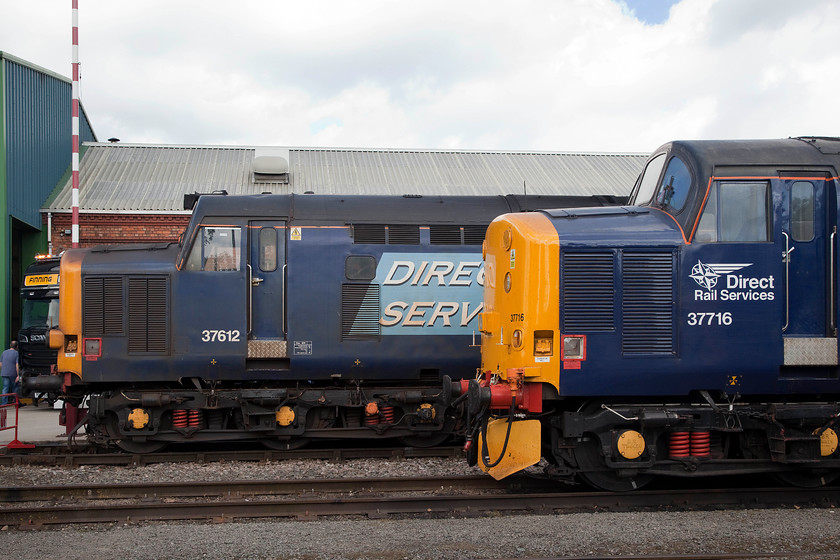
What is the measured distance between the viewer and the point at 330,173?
74.4 ft

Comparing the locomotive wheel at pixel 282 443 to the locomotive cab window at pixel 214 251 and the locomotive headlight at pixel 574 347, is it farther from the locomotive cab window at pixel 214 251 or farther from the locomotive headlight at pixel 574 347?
the locomotive headlight at pixel 574 347

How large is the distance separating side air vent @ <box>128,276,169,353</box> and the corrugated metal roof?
984cm

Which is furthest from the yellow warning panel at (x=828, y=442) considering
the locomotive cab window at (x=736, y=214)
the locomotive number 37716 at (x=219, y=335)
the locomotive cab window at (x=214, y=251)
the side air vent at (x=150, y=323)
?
the side air vent at (x=150, y=323)

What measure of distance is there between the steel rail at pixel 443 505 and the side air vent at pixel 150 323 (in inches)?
114

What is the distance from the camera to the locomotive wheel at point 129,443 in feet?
32.5

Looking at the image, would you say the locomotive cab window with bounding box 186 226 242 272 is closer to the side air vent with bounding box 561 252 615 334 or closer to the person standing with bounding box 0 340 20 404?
the side air vent with bounding box 561 252 615 334

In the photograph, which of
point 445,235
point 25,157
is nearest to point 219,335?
point 445,235

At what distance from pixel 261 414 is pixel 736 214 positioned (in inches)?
256

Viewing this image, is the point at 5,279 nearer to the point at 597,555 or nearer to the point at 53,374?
the point at 53,374

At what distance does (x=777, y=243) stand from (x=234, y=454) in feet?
23.8

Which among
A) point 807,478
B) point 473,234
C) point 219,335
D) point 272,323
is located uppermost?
point 473,234

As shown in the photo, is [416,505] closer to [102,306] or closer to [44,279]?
[102,306]

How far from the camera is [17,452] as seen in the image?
33.7 feet

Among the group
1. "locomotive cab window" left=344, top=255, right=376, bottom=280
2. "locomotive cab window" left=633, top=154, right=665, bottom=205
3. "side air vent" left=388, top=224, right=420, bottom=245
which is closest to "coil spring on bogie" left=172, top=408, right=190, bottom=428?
"locomotive cab window" left=344, top=255, right=376, bottom=280
